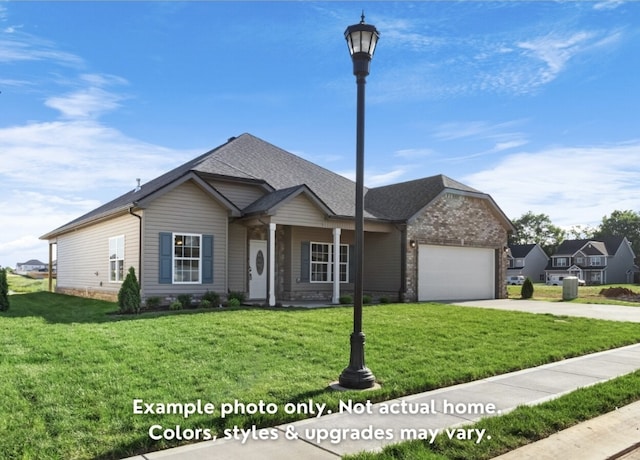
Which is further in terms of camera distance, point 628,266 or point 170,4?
point 628,266

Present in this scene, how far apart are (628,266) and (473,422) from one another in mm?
78158

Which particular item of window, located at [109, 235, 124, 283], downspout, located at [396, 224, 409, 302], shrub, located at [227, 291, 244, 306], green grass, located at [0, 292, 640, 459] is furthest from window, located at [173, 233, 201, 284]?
downspout, located at [396, 224, 409, 302]

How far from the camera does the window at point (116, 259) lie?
16469 mm

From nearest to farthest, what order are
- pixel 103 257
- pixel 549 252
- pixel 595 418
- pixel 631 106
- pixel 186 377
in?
pixel 595 418 → pixel 186 377 → pixel 631 106 → pixel 103 257 → pixel 549 252

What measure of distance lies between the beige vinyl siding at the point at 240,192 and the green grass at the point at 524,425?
1350cm

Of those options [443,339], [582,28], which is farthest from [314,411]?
[582,28]

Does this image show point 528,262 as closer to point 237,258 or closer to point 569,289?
point 569,289

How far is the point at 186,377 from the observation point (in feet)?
21.1

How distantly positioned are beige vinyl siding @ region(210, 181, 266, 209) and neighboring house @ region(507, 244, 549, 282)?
200ft

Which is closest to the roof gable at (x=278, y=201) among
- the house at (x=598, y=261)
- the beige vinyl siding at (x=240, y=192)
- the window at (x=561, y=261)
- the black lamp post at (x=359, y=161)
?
the beige vinyl siding at (x=240, y=192)

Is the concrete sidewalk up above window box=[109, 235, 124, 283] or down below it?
below

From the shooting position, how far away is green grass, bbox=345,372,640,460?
427 cm

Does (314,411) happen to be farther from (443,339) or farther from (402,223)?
(402,223)

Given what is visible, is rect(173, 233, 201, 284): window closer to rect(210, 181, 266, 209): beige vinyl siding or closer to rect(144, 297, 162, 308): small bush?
rect(144, 297, 162, 308): small bush
